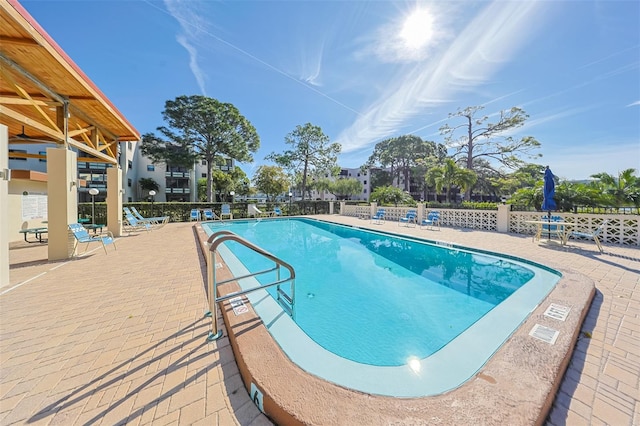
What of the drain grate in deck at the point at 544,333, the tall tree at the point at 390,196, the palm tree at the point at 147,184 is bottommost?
the drain grate in deck at the point at 544,333

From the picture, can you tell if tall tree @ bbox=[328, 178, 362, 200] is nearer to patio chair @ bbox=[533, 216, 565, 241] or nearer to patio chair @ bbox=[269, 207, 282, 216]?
patio chair @ bbox=[269, 207, 282, 216]

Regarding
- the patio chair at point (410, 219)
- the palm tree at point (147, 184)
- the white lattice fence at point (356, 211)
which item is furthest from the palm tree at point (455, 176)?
the palm tree at point (147, 184)

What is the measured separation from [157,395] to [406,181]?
48.5 m

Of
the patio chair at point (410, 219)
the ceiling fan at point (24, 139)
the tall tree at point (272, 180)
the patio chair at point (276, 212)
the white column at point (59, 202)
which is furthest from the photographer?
the tall tree at point (272, 180)

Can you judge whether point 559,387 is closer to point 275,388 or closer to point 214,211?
point 275,388

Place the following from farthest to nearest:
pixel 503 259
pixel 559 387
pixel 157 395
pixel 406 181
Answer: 1. pixel 406 181
2. pixel 503 259
3. pixel 559 387
4. pixel 157 395

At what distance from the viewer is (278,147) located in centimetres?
2600

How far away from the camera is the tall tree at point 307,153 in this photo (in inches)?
976

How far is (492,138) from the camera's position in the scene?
2228 centimetres

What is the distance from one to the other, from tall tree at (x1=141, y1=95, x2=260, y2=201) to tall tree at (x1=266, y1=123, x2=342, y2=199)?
15.7ft

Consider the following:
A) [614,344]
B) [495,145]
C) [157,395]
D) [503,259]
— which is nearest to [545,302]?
[614,344]

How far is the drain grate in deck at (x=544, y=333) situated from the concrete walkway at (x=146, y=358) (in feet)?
0.71

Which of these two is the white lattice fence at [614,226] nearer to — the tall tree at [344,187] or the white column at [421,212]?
the white column at [421,212]

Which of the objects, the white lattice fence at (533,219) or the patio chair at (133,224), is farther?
the patio chair at (133,224)
